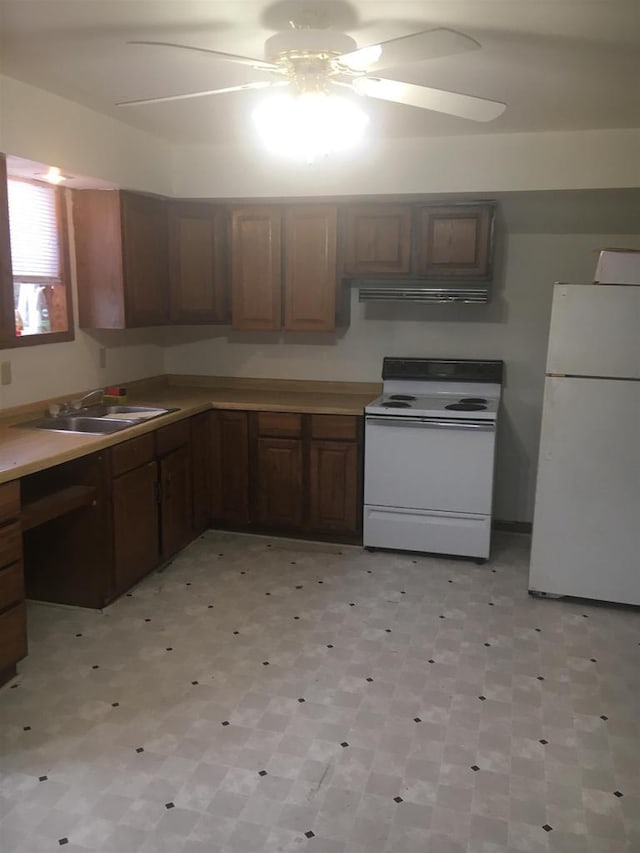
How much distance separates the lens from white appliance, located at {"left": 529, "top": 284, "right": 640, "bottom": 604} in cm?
324

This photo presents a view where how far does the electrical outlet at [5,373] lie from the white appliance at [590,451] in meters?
2.62

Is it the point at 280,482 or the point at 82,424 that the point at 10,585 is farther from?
the point at 280,482

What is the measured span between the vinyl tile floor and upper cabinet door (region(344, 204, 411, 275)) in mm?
1788

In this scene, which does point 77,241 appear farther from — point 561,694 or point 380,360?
point 561,694

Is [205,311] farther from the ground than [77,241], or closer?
closer

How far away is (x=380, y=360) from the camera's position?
453 cm

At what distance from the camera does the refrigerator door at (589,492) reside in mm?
3303

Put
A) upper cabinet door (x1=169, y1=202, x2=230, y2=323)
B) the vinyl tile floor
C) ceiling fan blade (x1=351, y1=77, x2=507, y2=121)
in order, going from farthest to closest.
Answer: upper cabinet door (x1=169, y1=202, x2=230, y2=323) < ceiling fan blade (x1=351, y1=77, x2=507, y2=121) < the vinyl tile floor

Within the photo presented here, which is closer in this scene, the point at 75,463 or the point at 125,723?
the point at 125,723

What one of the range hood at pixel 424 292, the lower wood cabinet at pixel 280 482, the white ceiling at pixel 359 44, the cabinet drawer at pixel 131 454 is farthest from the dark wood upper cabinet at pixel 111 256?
the range hood at pixel 424 292

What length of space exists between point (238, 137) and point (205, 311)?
1064 mm

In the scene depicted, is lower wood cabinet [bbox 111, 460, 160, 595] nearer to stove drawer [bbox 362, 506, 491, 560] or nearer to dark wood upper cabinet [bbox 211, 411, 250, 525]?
dark wood upper cabinet [bbox 211, 411, 250, 525]

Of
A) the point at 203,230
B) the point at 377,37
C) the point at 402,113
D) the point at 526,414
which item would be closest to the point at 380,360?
the point at 526,414

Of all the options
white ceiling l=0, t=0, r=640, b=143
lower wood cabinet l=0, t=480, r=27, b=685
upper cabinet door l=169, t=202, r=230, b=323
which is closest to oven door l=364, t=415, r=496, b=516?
upper cabinet door l=169, t=202, r=230, b=323
